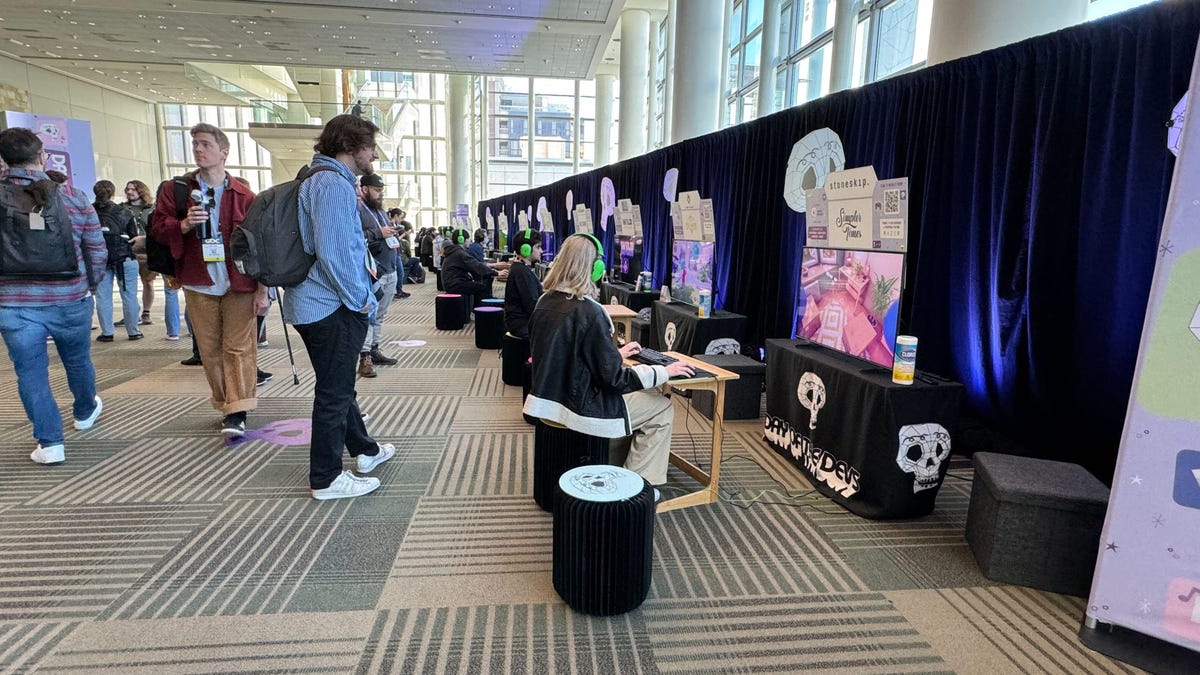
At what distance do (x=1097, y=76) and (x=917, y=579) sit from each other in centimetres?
191

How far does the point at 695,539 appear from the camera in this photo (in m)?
2.32

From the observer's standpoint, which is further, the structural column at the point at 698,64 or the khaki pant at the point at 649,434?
the structural column at the point at 698,64

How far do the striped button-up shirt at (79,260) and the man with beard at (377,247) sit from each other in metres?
1.20

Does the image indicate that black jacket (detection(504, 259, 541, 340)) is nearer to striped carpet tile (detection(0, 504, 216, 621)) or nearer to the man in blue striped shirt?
the man in blue striped shirt

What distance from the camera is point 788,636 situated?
1.78 meters

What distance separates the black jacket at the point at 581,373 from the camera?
211 centimetres

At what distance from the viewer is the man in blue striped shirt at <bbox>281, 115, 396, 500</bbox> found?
7.51ft

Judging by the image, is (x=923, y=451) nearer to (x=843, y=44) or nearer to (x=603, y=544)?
(x=603, y=544)

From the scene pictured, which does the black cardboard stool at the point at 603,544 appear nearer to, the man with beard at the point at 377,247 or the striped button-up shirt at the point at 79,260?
the man with beard at the point at 377,247

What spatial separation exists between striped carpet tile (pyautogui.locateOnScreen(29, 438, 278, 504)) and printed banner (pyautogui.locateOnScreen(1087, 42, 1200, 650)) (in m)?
3.19

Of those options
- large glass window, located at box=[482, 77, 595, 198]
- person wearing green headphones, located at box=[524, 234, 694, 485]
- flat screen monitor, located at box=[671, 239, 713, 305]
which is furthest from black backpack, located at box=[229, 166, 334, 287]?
large glass window, located at box=[482, 77, 595, 198]

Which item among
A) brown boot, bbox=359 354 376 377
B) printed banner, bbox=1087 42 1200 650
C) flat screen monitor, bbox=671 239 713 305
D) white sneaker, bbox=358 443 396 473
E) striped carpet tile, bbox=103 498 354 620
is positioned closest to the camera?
printed banner, bbox=1087 42 1200 650

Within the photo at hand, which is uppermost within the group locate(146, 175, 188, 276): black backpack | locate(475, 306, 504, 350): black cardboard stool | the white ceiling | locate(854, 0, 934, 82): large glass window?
the white ceiling

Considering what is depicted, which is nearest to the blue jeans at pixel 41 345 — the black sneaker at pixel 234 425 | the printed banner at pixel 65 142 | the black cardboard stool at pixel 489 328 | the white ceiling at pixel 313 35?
the black sneaker at pixel 234 425
